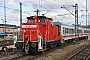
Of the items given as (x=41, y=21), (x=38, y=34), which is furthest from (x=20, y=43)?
(x=41, y=21)

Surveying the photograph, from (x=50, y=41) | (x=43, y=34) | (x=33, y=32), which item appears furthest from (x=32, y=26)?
(x=50, y=41)

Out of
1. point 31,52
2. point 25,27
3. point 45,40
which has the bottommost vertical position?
point 31,52

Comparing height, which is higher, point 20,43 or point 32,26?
point 32,26

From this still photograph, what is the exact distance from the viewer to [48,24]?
700 inches

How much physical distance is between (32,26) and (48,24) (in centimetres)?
227

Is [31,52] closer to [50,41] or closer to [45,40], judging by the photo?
[45,40]

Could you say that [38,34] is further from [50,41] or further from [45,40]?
[50,41]

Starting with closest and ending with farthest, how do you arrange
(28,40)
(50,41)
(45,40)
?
(28,40), (45,40), (50,41)

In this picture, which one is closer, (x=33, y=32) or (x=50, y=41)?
(x=33, y=32)

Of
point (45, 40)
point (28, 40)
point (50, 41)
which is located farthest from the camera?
point (50, 41)

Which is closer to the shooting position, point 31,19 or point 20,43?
point 20,43

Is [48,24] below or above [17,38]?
above

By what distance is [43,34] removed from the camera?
55.9 feet

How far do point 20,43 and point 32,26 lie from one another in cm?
183
